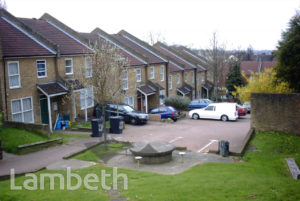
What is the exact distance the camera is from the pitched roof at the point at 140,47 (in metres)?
37.5

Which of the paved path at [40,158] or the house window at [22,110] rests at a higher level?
the house window at [22,110]

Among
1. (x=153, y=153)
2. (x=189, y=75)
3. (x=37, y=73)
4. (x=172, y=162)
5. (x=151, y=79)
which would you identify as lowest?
(x=172, y=162)

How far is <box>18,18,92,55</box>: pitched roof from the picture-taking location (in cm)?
2603

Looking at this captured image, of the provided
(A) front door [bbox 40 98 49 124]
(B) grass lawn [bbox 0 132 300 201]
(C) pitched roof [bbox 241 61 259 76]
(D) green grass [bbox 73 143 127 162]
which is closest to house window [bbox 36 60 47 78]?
(A) front door [bbox 40 98 49 124]

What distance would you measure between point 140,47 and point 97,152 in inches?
1035

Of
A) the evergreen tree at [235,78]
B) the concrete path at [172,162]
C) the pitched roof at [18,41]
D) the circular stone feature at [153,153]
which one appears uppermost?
the pitched roof at [18,41]

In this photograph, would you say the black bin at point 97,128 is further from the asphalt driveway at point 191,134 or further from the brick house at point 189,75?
the brick house at point 189,75

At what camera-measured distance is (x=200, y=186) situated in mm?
9281

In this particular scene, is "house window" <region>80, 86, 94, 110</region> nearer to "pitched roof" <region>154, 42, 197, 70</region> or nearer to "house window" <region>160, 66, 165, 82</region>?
"house window" <region>160, 66, 165, 82</region>

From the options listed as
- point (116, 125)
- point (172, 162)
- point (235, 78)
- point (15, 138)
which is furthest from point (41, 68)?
→ point (235, 78)

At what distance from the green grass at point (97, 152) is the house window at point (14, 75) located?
295 inches

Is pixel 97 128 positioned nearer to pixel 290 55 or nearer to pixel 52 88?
pixel 52 88

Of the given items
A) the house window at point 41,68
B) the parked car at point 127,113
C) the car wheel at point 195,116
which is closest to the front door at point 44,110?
the house window at point 41,68

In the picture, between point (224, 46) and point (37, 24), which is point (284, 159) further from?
point (224, 46)
